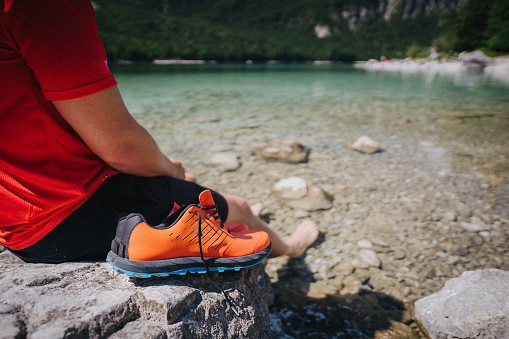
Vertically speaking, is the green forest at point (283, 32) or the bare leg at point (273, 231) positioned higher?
the green forest at point (283, 32)

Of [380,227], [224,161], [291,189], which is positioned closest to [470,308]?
[380,227]

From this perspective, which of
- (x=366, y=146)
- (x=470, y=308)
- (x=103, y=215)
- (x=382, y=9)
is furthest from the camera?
(x=382, y=9)

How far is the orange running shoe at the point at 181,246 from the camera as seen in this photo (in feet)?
3.86

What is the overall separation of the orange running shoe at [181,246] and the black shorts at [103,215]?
11cm

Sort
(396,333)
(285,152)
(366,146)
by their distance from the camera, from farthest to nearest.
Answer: (366,146), (285,152), (396,333)

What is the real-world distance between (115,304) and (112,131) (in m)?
0.68

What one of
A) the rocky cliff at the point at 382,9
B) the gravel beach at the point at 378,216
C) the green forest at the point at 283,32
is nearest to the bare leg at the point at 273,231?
the gravel beach at the point at 378,216

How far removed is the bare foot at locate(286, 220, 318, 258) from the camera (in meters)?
2.37

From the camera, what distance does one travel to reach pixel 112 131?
3.77 feet

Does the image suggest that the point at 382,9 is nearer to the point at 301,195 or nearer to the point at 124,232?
the point at 301,195

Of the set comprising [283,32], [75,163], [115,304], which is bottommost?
[115,304]

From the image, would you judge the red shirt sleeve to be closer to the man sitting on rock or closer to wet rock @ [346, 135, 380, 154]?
the man sitting on rock

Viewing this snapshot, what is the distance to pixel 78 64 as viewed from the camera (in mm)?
947

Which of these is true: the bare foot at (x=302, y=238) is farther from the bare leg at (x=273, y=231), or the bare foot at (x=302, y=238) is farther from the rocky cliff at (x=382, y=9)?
the rocky cliff at (x=382, y=9)
